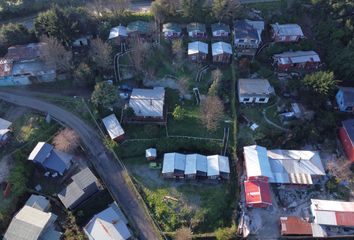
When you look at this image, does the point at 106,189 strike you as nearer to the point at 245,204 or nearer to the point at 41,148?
the point at 41,148

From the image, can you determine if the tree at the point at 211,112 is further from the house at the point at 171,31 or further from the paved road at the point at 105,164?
the house at the point at 171,31

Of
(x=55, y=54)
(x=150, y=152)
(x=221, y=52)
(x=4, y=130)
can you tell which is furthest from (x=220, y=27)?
(x=4, y=130)

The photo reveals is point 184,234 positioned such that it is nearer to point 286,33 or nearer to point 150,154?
point 150,154

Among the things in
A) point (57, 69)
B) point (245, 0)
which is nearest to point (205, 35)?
point (245, 0)

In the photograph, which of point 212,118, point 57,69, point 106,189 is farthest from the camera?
point 57,69

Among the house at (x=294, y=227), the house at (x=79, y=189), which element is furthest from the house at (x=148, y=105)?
the house at (x=294, y=227)

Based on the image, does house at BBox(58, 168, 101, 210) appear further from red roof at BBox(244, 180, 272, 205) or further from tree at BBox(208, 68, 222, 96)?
tree at BBox(208, 68, 222, 96)

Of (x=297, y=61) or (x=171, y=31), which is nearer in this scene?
(x=297, y=61)
